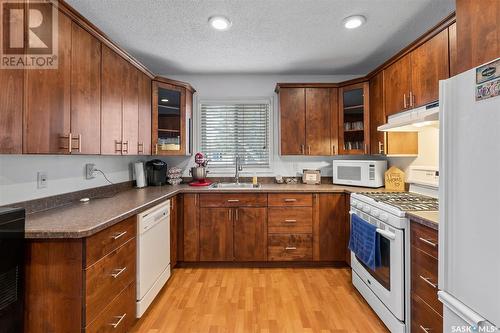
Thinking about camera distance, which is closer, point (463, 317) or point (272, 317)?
point (463, 317)

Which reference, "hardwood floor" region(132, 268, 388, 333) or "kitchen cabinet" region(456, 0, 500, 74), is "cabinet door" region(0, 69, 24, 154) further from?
"kitchen cabinet" region(456, 0, 500, 74)

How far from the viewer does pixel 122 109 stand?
86.3 inches

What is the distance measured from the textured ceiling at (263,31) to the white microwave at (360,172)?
4.07 ft

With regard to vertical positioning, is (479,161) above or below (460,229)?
above

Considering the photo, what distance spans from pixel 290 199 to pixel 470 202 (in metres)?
1.81

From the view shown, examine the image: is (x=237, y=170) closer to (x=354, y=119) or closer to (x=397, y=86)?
(x=354, y=119)

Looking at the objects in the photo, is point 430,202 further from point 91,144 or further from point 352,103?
point 91,144

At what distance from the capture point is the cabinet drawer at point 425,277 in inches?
54.3

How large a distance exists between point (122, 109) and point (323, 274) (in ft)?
8.73

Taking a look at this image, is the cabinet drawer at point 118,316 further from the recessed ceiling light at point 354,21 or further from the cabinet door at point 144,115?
the recessed ceiling light at point 354,21

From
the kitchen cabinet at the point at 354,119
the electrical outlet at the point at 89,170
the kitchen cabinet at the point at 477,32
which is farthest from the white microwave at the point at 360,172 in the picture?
the electrical outlet at the point at 89,170

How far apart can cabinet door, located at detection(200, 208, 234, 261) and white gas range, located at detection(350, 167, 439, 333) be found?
134 centimetres

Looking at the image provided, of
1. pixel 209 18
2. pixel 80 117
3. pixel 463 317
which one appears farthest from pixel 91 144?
pixel 463 317

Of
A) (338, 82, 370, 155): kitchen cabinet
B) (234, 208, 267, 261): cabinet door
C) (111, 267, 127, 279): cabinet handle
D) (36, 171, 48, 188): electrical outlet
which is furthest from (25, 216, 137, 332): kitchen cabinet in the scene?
(338, 82, 370, 155): kitchen cabinet
